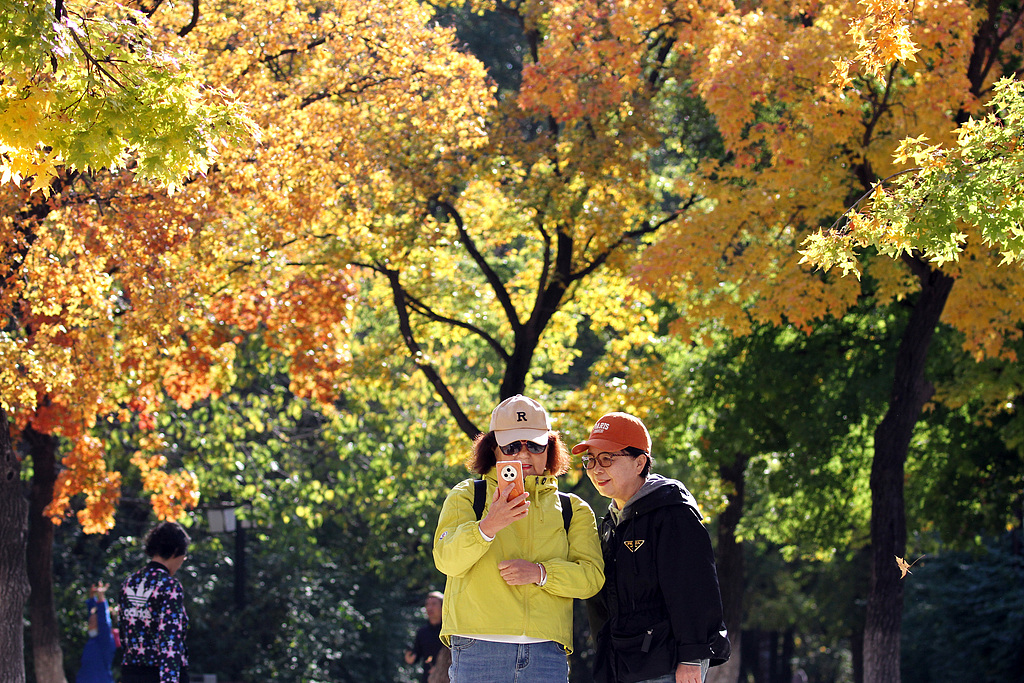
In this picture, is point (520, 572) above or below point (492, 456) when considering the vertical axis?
below

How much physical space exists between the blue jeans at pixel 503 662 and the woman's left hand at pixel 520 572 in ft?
0.90

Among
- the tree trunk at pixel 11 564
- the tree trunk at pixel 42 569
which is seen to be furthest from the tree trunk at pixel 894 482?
the tree trunk at pixel 42 569

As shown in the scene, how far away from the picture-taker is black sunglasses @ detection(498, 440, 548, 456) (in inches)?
169

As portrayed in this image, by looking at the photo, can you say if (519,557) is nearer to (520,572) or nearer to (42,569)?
(520,572)

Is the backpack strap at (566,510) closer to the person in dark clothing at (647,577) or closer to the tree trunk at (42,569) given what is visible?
the person in dark clothing at (647,577)

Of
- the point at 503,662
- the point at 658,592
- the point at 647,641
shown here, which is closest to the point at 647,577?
the point at 658,592

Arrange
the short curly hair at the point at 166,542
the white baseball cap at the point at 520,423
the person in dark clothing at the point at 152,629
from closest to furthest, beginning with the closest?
1. the white baseball cap at the point at 520,423
2. the person in dark clothing at the point at 152,629
3. the short curly hair at the point at 166,542

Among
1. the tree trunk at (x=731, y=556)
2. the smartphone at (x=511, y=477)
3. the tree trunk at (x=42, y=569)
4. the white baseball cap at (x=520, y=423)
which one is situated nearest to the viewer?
the smartphone at (x=511, y=477)

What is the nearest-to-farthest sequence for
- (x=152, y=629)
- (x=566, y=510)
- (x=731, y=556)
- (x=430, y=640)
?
(x=566, y=510)
(x=152, y=629)
(x=430, y=640)
(x=731, y=556)

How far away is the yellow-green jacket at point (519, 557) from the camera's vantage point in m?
4.17

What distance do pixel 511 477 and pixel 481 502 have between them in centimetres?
35

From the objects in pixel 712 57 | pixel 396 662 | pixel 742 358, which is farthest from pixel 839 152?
pixel 396 662

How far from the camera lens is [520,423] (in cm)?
430

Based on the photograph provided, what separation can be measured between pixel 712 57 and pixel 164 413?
10.1 m
